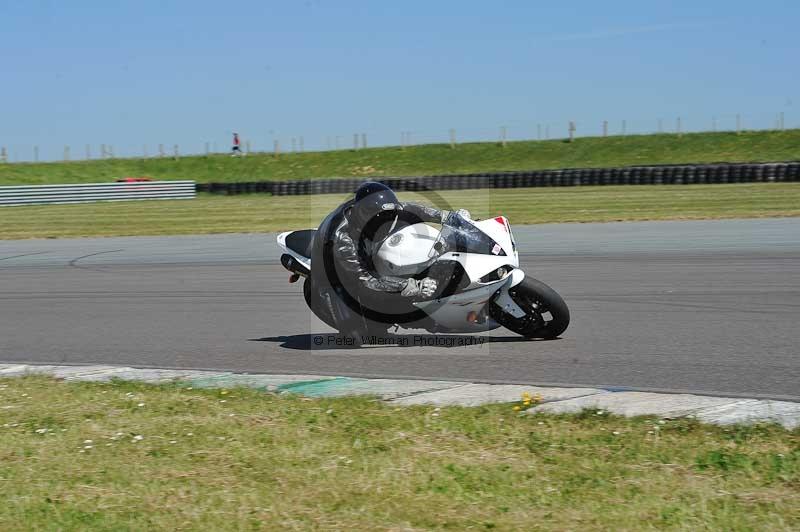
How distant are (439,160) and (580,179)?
91.8ft

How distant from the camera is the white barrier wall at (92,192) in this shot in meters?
37.0

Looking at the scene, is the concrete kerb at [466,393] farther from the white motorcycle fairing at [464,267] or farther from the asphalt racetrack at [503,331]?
the white motorcycle fairing at [464,267]

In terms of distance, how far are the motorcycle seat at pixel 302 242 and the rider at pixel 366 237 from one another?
25 cm

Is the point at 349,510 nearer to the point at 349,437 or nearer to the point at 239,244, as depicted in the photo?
the point at 349,437

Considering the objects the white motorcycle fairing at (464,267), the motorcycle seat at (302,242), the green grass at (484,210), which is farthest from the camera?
the green grass at (484,210)

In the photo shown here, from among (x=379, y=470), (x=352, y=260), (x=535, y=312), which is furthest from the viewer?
(x=535, y=312)

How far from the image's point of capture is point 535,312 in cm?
820

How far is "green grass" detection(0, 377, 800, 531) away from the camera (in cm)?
416

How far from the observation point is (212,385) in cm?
700

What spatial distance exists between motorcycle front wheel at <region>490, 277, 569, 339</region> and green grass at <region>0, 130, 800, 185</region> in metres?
47.6

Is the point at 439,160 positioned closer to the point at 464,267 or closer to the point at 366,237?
the point at 366,237

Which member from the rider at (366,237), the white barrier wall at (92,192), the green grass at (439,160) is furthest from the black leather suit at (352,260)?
the green grass at (439,160)

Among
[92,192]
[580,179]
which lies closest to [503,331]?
[580,179]

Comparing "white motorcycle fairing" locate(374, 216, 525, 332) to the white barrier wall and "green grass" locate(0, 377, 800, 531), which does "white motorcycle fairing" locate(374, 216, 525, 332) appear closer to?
"green grass" locate(0, 377, 800, 531)
